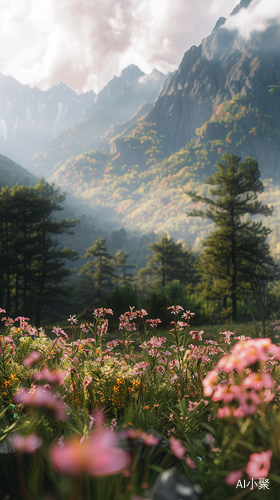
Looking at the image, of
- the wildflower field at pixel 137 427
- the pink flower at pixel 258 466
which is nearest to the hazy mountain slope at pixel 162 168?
the wildflower field at pixel 137 427

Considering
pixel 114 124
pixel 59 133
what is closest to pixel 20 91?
pixel 59 133

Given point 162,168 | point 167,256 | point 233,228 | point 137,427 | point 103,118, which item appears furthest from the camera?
point 103,118

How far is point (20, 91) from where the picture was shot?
150 m

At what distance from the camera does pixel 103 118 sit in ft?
500

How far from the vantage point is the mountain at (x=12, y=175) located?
143ft

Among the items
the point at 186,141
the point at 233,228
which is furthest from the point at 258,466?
the point at 186,141

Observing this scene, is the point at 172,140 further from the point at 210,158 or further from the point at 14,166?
the point at 14,166

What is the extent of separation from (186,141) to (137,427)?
401 ft

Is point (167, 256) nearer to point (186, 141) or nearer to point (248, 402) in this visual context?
point (248, 402)

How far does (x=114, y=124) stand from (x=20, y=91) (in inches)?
2358

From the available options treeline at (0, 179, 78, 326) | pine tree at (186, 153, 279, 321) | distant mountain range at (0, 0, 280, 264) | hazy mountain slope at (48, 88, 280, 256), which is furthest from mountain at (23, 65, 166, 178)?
pine tree at (186, 153, 279, 321)

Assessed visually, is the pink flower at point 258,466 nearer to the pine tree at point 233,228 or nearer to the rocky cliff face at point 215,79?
the pine tree at point 233,228

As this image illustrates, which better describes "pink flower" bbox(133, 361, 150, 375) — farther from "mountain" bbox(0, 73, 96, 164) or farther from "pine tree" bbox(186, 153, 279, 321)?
"mountain" bbox(0, 73, 96, 164)

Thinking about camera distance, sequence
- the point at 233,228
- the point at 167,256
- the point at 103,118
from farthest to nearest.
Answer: the point at 103,118 → the point at 167,256 → the point at 233,228
